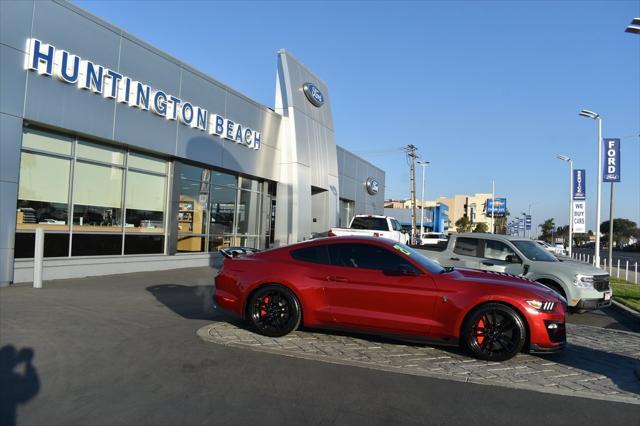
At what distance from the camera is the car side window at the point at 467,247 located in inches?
429

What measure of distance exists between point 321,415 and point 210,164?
14.0 m

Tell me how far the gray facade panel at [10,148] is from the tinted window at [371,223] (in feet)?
41.7

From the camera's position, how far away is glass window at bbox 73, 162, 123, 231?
12469 millimetres

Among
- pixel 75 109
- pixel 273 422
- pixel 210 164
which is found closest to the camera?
pixel 273 422

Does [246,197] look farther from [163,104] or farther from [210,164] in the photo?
[163,104]

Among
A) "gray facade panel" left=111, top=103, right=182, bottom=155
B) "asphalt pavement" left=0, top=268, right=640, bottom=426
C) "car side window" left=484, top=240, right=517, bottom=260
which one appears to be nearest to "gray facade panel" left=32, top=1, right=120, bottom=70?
"gray facade panel" left=111, top=103, right=182, bottom=155

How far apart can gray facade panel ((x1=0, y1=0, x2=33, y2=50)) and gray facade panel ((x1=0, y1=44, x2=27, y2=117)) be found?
18cm

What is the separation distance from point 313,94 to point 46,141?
14056mm

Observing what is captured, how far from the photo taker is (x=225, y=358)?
18.9 feet

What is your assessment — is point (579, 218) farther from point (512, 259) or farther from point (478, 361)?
point (478, 361)

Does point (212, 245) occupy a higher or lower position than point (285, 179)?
lower

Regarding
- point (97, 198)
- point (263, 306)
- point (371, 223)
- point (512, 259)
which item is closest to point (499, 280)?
point (263, 306)

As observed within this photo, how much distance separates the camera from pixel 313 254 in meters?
6.83

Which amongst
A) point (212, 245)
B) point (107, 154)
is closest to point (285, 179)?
point (212, 245)
